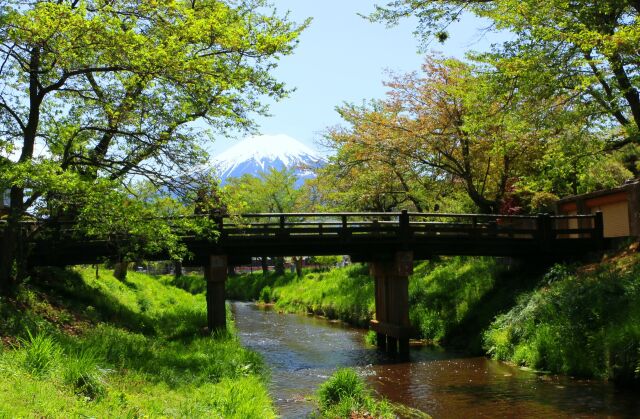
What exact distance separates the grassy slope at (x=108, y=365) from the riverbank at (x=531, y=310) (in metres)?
7.74

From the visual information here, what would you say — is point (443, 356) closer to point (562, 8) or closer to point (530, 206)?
point (562, 8)

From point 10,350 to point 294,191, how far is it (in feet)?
154

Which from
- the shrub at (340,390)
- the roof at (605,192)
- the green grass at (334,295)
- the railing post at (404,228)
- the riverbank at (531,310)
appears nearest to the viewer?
the shrub at (340,390)

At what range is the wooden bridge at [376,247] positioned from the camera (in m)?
17.7

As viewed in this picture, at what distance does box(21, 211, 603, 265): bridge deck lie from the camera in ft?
56.2

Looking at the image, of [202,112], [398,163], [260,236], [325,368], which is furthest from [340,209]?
[202,112]

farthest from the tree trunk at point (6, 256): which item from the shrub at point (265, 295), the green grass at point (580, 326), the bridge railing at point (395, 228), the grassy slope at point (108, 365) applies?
the shrub at point (265, 295)

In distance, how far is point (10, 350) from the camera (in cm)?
917

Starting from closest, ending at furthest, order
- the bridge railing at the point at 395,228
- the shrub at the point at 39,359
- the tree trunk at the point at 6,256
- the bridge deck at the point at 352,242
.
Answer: the shrub at the point at 39,359
the tree trunk at the point at 6,256
the bridge deck at the point at 352,242
the bridge railing at the point at 395,228

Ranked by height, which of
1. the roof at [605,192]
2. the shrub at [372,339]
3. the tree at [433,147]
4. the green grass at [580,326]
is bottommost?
the shrub at [372,339]

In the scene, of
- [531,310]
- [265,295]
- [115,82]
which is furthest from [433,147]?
[265,295]

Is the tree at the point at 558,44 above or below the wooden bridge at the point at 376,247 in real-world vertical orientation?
above

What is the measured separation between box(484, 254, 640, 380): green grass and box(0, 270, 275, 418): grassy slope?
7.61 m

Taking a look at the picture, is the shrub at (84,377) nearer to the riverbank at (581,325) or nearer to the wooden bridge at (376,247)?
the wooden bridge at (376,247)
